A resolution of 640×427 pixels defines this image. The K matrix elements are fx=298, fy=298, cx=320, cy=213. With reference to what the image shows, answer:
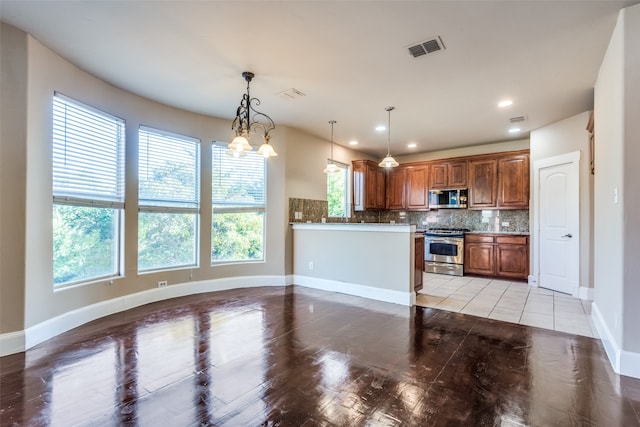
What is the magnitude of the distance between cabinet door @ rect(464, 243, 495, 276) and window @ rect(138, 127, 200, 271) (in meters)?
5.13

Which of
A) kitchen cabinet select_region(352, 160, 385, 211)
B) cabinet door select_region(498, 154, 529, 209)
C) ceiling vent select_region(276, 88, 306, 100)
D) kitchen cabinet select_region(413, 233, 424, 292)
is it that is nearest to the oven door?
cabinet door select_region(498, 154, 529, 209)

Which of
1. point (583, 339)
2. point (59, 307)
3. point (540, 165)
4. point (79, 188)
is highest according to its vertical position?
point (540, 165)

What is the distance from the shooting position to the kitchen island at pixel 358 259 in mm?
4047

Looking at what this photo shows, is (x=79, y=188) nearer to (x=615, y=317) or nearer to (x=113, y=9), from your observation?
(x=113, y=9)

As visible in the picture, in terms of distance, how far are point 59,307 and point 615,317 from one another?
16.5ft

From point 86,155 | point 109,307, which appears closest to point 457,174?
point 86,155

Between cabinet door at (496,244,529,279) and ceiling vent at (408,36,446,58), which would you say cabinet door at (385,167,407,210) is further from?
ceiling vent at (408,36,446,58)

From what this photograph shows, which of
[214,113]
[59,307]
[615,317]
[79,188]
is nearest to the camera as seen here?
[615,317]

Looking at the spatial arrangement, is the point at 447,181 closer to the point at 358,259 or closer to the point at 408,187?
the point at 408,187

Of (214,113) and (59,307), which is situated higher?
(214,113)

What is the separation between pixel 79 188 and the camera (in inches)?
126

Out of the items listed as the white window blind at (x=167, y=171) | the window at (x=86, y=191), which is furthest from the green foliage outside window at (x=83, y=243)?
the white window blind at (x=167, y=171)

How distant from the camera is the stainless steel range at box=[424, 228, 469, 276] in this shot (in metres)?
6.09

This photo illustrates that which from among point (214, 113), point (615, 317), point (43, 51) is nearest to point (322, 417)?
point (615, 317)
